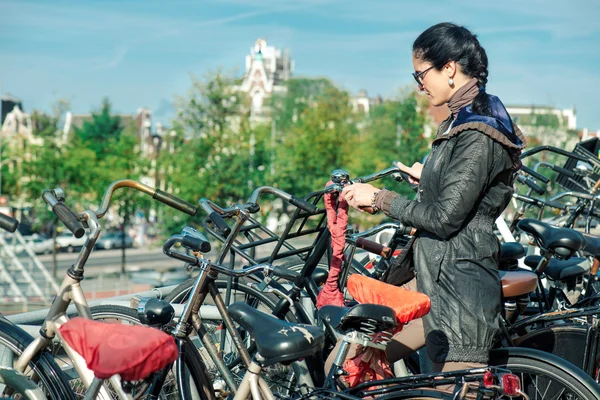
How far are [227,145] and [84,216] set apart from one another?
25.4 metres

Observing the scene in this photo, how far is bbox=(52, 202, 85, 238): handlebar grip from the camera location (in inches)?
108

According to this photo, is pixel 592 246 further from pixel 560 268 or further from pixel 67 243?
pixel 67 243

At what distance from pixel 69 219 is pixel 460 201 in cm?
132

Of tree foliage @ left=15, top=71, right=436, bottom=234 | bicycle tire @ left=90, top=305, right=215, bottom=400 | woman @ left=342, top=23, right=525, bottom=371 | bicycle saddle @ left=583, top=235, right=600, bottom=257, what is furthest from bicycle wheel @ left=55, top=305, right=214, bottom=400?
tree foliage @ left=15, top=71, right=436, bottom=234

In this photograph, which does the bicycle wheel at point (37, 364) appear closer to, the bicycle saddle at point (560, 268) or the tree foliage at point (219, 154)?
the bicycle saddle at point (560, 268)

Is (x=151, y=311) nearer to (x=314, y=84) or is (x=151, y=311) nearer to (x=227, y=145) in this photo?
(x=227, y=145)

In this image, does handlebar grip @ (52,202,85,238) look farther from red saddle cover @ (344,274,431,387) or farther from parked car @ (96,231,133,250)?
parked car @ (96,231,133,250)

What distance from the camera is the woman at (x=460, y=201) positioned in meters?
2.73

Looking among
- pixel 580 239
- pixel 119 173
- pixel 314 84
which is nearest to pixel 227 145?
pixel 119 173

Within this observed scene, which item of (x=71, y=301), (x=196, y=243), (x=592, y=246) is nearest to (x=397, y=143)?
(x=592, y=246)

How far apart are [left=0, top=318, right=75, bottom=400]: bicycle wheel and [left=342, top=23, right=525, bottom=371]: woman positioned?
1305mm

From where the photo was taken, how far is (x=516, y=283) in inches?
136

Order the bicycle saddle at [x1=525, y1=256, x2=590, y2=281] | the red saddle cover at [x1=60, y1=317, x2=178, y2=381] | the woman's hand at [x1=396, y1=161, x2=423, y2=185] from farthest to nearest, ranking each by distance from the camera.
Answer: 1. the bicycle saddle at [x1=525, y1=256, x2=590, y2=281]
2. the woman's hand at [x1=396, y1=161, x2=423, y2=185]
3. the red saddle cover at [x1=60, y1=317, x2=178, y2=381]

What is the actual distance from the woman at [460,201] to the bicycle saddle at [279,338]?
0.51 m
